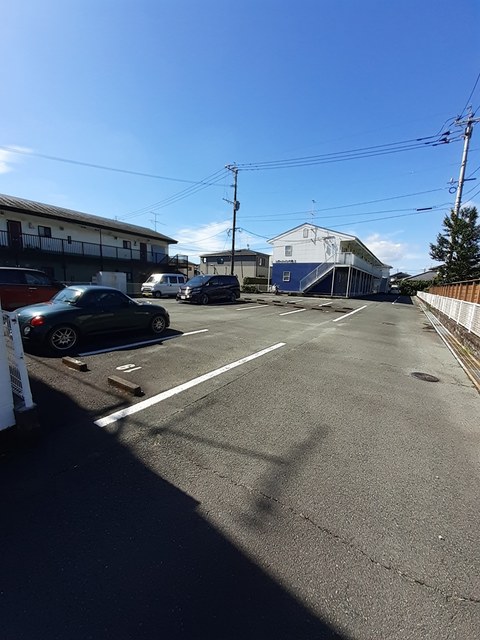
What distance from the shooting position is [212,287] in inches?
718

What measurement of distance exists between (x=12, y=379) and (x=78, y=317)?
10.4ft

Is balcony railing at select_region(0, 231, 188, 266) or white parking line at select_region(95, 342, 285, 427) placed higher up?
balcony railing at select_region(0, 231, 188, 266)

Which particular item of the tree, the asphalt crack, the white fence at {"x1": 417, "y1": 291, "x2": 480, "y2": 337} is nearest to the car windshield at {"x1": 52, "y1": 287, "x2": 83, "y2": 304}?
the asphalt crack

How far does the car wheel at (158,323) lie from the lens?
8.01 meters

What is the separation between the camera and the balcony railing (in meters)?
20.3

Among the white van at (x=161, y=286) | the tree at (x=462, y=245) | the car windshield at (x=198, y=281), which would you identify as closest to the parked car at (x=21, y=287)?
the car windshield at (x=198, y=281)

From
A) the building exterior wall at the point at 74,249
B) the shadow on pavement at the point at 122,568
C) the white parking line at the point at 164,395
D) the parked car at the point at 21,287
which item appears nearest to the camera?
the shadow on pavement at the point at 122,568

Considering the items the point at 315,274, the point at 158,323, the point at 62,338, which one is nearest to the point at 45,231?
the point at 158,323

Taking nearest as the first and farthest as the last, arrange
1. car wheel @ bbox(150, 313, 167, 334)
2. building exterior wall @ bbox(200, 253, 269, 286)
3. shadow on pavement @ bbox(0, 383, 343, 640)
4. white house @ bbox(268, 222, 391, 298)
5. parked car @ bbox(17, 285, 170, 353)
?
shadow on pavement @ bbox(0, 383, 343, 640), parked car @ bbox(17, 285, 170, 353), car wheel @ bbox(150, 313, 167, 334), white house @ bbox(268, 222, 391, 298), building exterior wall @ bbox(200, 253, 269, 286)

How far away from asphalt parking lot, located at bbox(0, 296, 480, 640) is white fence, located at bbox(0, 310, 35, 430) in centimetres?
40

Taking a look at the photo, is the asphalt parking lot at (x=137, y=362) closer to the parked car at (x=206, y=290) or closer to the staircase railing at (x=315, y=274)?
the parked car at (x=206, y=290)

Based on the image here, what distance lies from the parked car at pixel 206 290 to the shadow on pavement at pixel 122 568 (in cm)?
1542

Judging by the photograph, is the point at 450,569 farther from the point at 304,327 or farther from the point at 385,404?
Answer: the point at 304,327

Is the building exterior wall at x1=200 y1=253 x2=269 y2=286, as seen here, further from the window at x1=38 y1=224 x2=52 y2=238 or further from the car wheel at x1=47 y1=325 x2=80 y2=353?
the car wheel at x1=47 y1=325 x2=80 y2=353
